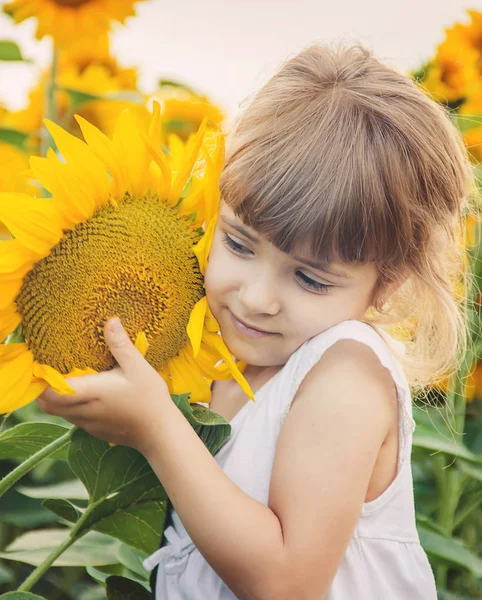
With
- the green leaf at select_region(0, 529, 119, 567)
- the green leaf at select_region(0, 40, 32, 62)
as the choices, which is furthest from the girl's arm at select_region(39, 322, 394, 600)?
the green leaf at select_region(0, 40, 32, 62)

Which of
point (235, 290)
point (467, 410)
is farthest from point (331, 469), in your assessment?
point (467, 410)

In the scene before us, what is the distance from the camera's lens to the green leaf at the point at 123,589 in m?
1.16

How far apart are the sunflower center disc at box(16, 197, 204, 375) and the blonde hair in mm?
111

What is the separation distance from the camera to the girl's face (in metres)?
1.02

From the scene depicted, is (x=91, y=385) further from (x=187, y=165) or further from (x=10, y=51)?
(x=10, y=51)

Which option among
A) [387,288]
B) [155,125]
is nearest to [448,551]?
[387,288]

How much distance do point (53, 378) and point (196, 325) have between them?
172 millimetres

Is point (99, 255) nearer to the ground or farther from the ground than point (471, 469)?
farther from the ground

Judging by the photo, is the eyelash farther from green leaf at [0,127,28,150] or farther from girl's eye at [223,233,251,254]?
green leaf at [0,127,28,150]

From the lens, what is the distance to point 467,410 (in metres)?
2.04

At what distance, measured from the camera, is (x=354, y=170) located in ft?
3.41

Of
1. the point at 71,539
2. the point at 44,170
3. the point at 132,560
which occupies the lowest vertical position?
the point at 132,560

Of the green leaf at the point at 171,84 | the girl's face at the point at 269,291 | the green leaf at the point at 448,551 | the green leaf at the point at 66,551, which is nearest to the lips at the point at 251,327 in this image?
the girl's face at the point at 269,291

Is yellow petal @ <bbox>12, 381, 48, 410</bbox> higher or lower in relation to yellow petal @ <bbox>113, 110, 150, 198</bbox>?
lower
